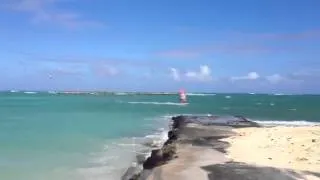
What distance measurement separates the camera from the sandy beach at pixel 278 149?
19.2m

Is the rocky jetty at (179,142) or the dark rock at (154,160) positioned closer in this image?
the rocky jetty at (179,142)

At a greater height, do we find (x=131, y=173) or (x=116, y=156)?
(x=131, y=173)

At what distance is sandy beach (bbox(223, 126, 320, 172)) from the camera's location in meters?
19.2

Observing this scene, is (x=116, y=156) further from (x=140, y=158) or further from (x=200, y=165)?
(x=200, y=165)

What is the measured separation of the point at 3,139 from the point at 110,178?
19.8m

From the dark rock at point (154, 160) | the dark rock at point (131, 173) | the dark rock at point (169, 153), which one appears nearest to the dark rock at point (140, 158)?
the dark rock at point (131, 173)

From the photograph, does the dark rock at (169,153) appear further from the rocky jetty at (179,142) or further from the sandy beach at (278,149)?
the sandy beach at (278,149)

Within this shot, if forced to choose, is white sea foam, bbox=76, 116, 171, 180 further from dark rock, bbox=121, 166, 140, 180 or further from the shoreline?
the shoreline

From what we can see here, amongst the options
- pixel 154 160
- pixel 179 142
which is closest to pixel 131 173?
pixel 154 160

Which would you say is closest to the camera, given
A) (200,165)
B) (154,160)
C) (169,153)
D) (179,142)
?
(200,165)

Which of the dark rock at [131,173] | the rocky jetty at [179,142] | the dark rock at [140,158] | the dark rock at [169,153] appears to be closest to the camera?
the rocky jetty at [179,142]

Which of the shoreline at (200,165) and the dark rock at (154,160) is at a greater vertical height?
the shoreline at (200,165)

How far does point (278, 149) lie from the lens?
2319cm

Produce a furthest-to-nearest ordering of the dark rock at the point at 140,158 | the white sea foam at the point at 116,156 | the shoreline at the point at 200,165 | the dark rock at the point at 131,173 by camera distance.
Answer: the dark rock at the point at 140,158 < the white sea foam at the point at 116,156 < the dark rock at the point at 131,173 < the shoreline at the point at 200,165
